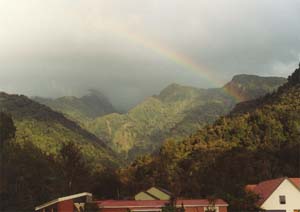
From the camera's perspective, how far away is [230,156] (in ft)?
305

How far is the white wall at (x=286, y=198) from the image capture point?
60.3m

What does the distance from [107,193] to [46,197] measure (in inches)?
1132

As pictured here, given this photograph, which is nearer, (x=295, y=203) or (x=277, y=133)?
(x=295, y=203)

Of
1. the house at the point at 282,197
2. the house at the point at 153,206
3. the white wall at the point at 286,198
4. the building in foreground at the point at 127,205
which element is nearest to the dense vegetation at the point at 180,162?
the house at the point at 153,206

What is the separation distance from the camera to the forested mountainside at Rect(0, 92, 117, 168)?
130 m

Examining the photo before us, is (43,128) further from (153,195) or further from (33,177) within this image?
(33,177)

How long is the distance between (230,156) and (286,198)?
3178 cm

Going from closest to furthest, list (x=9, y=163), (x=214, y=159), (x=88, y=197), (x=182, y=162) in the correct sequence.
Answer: (x=88, y=197) < (x=9, y=163) < (x=214, y=159) < (x=182, y=162)

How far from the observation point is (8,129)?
291 ft

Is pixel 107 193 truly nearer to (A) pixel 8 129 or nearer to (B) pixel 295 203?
(A) pixel 8 129

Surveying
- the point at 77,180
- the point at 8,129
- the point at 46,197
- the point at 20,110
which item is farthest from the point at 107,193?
the point at 20,110

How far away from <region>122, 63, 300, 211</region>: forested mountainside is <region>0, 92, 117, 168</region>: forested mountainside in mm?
30741

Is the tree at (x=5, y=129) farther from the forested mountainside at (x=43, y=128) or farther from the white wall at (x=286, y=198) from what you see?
the white wall at (x=286, y=198)

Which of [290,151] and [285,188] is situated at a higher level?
[290,151]
